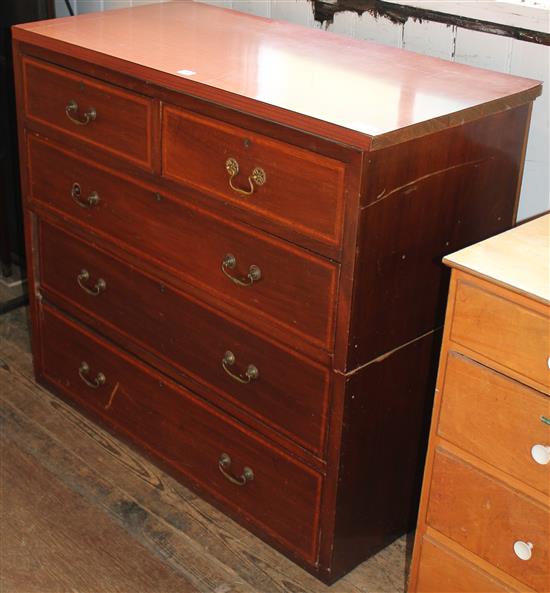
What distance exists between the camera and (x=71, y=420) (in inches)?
98.0

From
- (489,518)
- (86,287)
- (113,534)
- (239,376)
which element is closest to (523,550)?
(489,518)

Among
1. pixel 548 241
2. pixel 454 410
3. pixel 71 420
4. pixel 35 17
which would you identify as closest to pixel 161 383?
pixel 71 420

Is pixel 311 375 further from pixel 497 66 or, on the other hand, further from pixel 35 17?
pixel 35 17

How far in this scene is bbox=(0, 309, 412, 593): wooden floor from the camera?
200 cm

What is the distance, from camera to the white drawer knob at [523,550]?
156 cm

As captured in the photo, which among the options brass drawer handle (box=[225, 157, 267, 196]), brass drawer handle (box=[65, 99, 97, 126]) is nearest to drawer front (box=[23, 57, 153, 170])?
brass drawer handle (box=[65, 99, 97, 126])

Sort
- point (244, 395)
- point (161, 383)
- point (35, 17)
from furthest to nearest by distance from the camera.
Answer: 1. point (35, 17)
2. point (161, 383)
3. point (244, 395)

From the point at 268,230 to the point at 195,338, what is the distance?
375 mm

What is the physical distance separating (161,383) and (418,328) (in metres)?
0.62

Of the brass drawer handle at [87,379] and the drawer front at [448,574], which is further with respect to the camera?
the brass drawer handle at [87,379]

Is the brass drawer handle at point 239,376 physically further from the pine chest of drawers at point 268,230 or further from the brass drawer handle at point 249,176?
the brass drawer handle at point 249,176

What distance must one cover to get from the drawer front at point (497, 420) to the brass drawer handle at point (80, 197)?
93 cm

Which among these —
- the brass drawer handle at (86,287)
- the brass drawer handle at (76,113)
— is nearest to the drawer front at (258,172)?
the brass drawer handle at (76,113)

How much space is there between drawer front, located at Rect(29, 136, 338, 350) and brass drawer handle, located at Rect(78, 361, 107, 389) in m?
0.38
